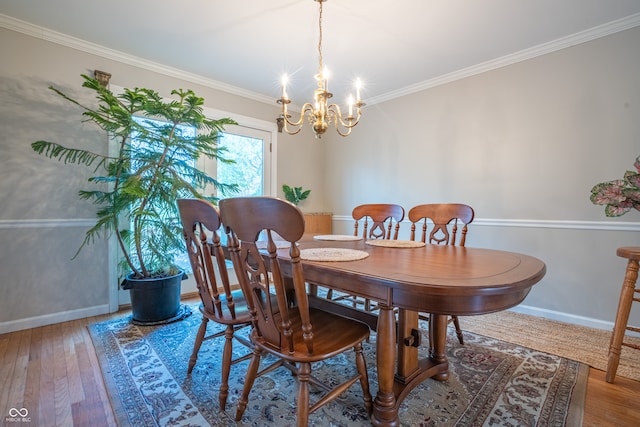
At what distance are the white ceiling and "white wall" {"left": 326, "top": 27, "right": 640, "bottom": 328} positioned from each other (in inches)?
10.1

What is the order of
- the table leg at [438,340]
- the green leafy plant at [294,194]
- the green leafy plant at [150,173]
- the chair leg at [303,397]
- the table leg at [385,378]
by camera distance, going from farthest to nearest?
the green leafy plant at [294,194] → the green leafy plant at [150,173] → the table leg at [438,340] → the table leg at [385,378] → the chair leg at [303,397]

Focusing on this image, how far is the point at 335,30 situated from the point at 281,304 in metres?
2.24

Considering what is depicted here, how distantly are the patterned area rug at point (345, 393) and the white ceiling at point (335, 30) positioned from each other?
7.94ft

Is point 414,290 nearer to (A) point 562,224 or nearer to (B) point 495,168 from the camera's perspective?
(A) point 562,224

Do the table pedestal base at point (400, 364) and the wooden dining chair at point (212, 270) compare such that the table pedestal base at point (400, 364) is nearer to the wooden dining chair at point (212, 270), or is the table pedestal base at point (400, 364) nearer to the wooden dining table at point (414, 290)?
the wooden dining table at point (414, 290)

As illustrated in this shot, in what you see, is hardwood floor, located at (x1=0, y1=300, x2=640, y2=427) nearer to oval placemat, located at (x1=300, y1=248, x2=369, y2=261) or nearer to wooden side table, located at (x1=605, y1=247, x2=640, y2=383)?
wooden side table, located at (x1=605, y1=247, x2=640, y2=383)

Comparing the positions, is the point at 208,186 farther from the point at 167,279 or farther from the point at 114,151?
the point at 167,279

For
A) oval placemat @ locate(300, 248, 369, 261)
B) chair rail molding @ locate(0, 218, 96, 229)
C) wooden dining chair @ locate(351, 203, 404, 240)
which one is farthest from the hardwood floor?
wooden dining chair @ locate(351, 203, 404, 240)

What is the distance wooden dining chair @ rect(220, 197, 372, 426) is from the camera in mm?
964

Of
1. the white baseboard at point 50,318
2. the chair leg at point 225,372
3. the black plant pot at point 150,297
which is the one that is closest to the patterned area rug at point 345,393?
the chair leg at point 225,372

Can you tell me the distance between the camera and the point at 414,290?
0.93 m

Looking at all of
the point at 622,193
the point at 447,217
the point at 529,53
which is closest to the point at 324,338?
the point at 447,217

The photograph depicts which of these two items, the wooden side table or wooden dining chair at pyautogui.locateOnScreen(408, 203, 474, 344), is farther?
wooden dining chair at pyautogui.locateOnScreen(408, 203, 474, 344)

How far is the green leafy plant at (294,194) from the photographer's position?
12.9 feet
